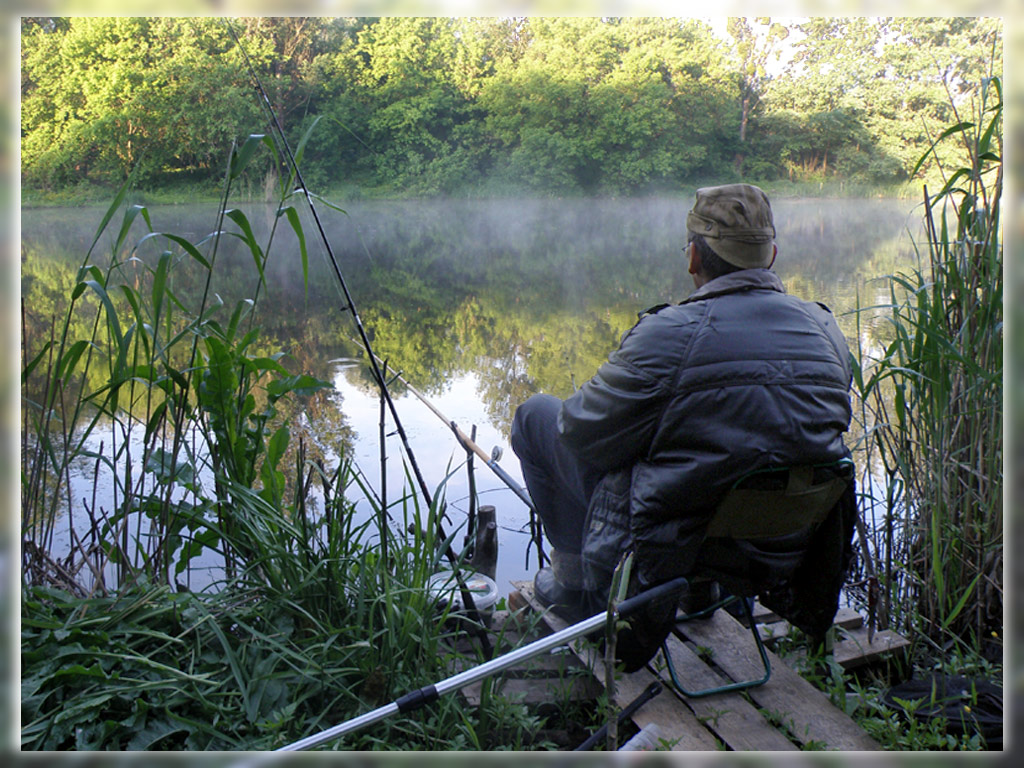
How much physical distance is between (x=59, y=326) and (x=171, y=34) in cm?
359

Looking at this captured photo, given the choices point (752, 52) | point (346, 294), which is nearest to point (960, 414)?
point (346, 294)

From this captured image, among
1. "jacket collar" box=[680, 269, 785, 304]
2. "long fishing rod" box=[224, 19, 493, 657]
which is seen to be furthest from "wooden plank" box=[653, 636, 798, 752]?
"jacket collar" box=[680, 269, 785, 304]

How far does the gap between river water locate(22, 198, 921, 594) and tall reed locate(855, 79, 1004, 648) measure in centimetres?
21

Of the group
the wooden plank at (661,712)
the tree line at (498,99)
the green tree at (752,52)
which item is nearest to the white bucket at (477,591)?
the wooden plank at (661,712)

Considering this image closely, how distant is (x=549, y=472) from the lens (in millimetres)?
1819

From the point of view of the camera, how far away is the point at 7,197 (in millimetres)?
1107

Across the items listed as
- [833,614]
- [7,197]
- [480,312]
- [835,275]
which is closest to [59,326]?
[480,312]

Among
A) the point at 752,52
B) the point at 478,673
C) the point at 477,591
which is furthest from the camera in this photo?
the point at 752,52

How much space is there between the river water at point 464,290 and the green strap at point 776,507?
1.75 ft

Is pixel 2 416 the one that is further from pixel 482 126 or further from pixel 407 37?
pixel 482 126

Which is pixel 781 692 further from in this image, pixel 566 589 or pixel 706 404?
pixel 706 404

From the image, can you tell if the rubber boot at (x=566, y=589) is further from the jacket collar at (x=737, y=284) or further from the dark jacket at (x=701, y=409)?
the jacket collar at (x=737, y=284)

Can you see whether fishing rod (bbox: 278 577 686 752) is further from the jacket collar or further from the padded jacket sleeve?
the jacket collar

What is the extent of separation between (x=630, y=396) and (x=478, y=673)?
521 mm
